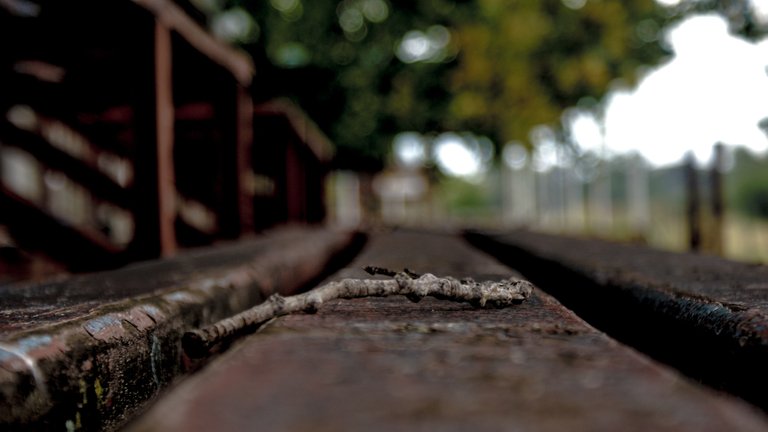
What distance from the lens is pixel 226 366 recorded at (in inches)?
30.9

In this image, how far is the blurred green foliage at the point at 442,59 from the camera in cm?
1755

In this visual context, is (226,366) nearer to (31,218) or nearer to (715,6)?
(31,218)

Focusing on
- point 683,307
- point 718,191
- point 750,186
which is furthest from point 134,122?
point 750,186

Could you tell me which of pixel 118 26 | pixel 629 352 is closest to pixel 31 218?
pixel 118 26

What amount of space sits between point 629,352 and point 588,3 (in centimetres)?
2278

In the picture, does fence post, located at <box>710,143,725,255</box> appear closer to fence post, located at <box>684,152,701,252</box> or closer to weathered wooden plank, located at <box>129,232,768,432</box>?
fence post, located at <box>684,152,701,252</box>

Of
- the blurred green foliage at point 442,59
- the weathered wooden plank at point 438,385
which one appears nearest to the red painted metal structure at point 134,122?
the weathered wooden plank at point 438,385

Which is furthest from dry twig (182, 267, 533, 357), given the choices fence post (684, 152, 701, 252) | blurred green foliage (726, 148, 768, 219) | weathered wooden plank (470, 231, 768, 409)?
blurred green foliage (726, 148, 768, 219)

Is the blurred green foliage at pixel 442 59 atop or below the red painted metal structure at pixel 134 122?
atop

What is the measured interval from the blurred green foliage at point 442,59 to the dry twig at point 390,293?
46.8 feet

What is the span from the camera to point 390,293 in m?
1.18

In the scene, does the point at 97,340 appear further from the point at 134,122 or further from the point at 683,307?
the point at 134,122

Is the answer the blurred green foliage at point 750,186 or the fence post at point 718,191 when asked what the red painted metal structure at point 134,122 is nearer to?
the fence post at point 718,191

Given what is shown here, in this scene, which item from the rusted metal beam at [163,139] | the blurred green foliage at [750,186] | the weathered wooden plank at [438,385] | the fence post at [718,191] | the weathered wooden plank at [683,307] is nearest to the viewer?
the weathered wooden plank at [438,385]
